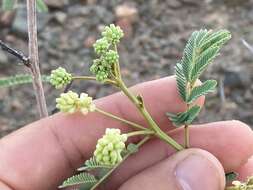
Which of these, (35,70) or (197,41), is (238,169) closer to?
(197,41)

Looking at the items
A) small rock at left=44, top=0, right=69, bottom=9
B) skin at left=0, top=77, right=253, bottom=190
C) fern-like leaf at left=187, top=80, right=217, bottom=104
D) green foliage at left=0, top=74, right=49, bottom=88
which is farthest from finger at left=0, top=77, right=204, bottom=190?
small rock at left=44, top=0, right=69, bottom=9

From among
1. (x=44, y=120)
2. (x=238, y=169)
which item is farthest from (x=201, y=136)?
(x=44, y=120)

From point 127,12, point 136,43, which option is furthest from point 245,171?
point 127,12

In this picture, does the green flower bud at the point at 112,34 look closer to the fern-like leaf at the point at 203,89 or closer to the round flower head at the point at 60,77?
the round flower head at the point at 60,77

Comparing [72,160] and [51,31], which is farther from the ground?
[51,31]

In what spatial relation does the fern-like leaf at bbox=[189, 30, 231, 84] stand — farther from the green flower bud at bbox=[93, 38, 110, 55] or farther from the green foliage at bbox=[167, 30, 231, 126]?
the green flower bud at bbox=[93, 38, 110, 55]

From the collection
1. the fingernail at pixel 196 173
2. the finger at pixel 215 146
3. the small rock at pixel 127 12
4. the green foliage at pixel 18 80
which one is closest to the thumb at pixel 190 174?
the fingernail at pixel 196 173
